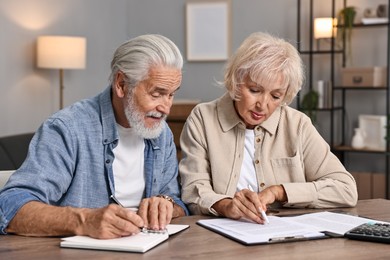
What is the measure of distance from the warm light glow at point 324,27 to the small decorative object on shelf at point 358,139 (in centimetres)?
83

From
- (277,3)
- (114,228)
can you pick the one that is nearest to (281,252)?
(114,228)

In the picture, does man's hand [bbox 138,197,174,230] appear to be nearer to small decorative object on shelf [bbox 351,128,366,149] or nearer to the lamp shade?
the lamp shade

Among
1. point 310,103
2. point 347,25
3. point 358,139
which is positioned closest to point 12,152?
point 310,103

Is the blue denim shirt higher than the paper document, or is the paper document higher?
the blue denim shirt

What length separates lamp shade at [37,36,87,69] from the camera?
5188mm

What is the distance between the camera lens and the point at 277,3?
6086 millimetres

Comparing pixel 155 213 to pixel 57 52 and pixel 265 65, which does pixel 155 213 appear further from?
pixel 57 52

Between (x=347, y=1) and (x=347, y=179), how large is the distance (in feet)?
12.1

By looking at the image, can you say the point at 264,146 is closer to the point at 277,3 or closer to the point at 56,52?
the point at 56,52

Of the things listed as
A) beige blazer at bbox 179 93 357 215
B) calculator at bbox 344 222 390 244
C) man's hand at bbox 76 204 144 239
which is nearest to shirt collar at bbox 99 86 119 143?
beige blazer at bbox 179 93 357 215

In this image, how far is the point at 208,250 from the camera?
5.59 ft

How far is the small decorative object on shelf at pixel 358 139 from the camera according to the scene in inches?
220

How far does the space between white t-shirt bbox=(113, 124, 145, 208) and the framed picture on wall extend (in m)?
4.20

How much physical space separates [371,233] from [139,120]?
0.77m
